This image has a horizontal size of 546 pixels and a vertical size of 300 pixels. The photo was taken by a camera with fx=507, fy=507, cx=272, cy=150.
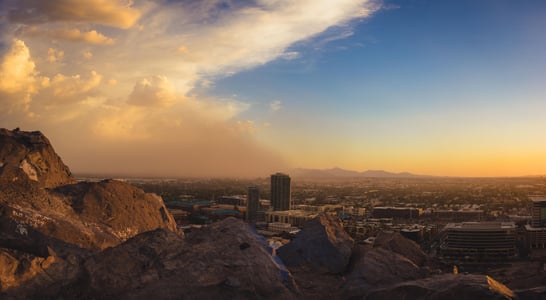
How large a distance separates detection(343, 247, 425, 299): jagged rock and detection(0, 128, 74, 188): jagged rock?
28.6ft

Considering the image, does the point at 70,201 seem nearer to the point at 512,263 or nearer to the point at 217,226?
the point at 217,226

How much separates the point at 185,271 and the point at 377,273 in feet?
12.0

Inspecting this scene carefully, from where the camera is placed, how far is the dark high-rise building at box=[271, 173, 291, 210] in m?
98.6

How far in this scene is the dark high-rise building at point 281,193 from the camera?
9862 cm

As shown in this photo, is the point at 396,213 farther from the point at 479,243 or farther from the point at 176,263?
the point at 176,263

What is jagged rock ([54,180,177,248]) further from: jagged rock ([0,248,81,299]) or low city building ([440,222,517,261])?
low city building ([440,222,517,261])

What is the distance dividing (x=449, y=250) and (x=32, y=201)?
45.8m

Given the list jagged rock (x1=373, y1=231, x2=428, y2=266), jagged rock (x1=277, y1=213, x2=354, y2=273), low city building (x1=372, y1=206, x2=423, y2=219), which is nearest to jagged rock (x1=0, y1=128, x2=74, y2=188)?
jagged rock (x1=277, y1=213, x2=354, y2=273)

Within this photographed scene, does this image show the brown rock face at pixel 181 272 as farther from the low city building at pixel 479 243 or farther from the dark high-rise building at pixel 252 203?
the dark high-rise building at pixel 252 203

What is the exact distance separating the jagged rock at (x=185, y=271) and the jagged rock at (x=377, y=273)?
4.04ft

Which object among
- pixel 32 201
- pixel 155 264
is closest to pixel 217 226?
pixel 155 264

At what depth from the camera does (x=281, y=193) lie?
99.3m

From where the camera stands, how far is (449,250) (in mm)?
50312

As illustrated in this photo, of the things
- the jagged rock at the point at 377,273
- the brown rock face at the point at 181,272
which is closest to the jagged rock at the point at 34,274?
the brown rock face at the point at 181,272
